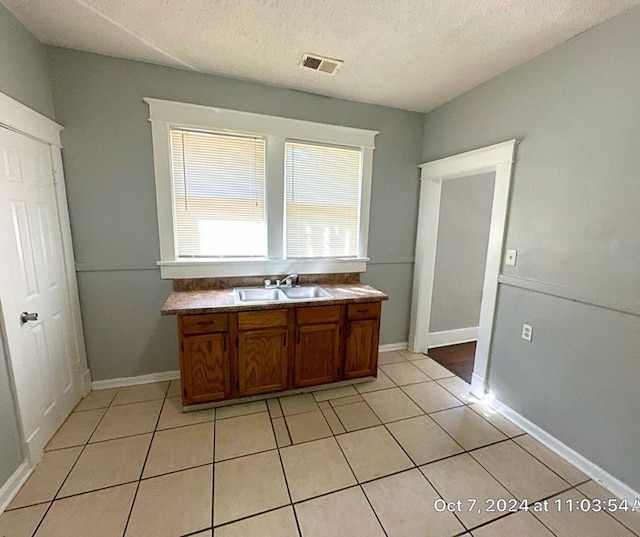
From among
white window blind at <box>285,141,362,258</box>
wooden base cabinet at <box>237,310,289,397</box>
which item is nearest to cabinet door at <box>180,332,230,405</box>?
wooden base cabinet at <box>237,310,289,397</box>

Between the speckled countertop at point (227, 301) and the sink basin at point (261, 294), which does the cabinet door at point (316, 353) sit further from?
the sink basin at point (261, 294)

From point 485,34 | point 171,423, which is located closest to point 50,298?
point 171,423

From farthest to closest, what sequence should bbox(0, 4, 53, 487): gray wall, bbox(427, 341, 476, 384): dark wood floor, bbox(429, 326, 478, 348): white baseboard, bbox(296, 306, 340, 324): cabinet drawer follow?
bbox(429, 326, 478, 348): white baseboard, bbox(427, 341, 476, 384): dark wood floor, bbox(296, 306, 340, 324): cabinet drawer, bbox(0, 4, 53, 487): gray wall

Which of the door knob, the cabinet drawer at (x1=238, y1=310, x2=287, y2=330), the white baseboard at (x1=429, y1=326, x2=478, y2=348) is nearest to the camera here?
the door knob

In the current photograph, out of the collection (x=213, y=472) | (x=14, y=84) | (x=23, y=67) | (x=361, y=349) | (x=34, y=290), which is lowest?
(x=213, y=472)

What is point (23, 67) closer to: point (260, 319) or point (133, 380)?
point (260, 319)

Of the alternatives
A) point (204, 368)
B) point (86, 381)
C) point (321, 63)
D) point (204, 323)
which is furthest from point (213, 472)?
point (321, 63)

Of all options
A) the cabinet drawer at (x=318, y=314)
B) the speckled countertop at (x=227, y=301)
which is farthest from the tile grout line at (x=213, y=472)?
the cabinet drawer at (x=318, y=314)

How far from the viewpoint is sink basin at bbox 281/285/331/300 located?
9.03 ft

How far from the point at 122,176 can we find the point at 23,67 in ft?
2.57

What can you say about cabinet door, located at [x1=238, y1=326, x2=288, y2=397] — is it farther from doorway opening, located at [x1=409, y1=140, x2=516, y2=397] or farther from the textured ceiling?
the textured ceiling

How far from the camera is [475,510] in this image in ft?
5.09

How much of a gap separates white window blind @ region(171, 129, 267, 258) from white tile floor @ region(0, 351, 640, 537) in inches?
54.1

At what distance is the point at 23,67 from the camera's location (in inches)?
72.0
